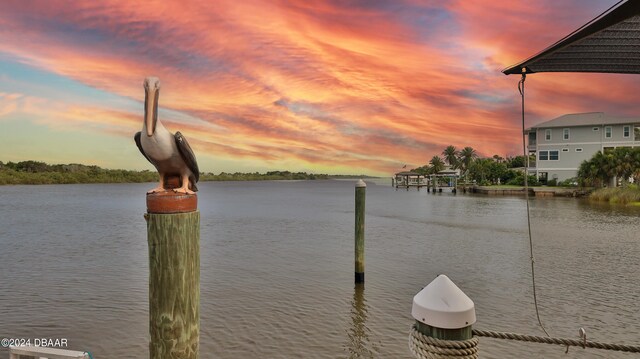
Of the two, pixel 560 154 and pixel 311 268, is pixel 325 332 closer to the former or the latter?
pixel 311 268

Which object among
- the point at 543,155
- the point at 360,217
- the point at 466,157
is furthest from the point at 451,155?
the point at 360,217

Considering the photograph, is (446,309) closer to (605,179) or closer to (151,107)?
(151,107)

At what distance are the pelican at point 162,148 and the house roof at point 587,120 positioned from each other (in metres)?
64.7

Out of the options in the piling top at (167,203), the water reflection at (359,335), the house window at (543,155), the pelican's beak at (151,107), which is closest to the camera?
the piling top at (167,203)

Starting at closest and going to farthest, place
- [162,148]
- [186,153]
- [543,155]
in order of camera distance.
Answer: [162,148], [186,153], [543,155]

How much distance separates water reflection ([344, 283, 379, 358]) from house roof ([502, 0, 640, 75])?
5515 millimetres

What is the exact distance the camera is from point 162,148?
3963mm

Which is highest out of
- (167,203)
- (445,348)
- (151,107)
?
(151,107)

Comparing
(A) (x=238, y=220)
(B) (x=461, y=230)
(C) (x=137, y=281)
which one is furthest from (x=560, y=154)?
(C) (x=137, y=281)

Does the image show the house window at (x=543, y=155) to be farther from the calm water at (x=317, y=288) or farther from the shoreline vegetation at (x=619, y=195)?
the calm water at (x=317, y=288)

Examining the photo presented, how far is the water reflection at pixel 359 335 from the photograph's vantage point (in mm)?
7777

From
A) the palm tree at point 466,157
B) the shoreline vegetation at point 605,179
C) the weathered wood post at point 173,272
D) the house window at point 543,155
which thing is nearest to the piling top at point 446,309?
the weathered wood post at point 173,272

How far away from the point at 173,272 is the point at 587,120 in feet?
222

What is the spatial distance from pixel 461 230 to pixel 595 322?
17.5 meters
